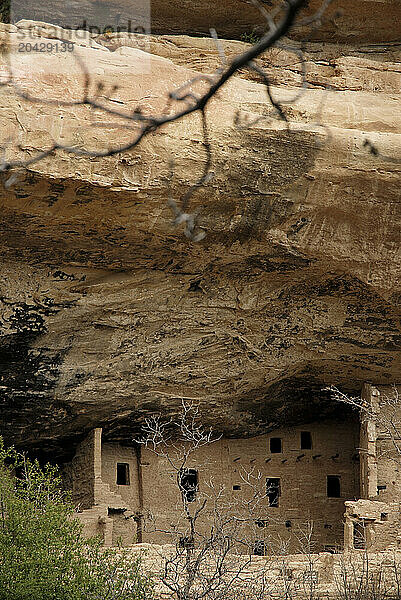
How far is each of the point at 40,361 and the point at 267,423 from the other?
4.30m

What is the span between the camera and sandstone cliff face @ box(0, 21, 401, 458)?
10.4 metres

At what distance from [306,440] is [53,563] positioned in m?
5.96

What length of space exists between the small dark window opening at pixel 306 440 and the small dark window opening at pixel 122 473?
2.93m

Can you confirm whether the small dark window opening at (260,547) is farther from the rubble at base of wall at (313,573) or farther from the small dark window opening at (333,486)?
the rubble at base of wall at (313,573)

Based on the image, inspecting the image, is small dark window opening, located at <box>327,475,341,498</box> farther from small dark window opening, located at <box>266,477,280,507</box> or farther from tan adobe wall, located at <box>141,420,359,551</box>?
small dark window opening, located at <box>266,477,280,507</box>

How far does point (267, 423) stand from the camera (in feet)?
49.4

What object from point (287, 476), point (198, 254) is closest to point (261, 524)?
point (287, 476)

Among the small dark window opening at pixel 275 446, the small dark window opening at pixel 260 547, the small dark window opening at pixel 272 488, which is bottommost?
the small dark window opening at pixel 260 547

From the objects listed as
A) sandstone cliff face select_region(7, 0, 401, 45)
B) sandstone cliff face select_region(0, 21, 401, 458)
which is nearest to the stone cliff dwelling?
sandstone cliff face select_region(0, 21, 401, 458)

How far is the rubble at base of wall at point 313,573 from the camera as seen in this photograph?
1070cm

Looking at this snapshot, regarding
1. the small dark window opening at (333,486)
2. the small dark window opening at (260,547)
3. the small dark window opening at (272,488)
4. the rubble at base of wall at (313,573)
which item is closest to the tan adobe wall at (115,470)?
the small dark window opening at (260,547)

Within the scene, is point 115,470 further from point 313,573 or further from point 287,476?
point 313,573

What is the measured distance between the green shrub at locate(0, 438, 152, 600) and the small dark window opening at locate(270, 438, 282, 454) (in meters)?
4.44

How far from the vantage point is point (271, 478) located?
1501cm
